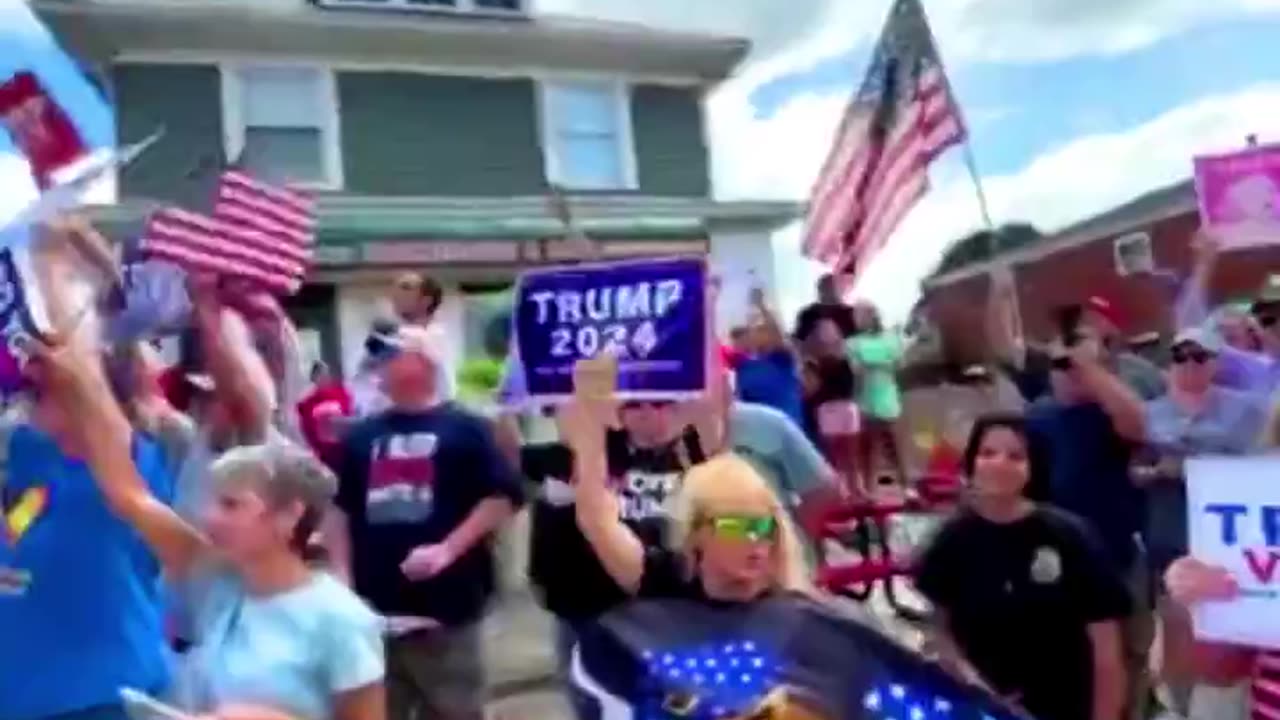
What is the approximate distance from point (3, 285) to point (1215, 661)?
2.86m

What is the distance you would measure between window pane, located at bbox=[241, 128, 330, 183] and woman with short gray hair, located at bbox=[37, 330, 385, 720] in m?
18.7

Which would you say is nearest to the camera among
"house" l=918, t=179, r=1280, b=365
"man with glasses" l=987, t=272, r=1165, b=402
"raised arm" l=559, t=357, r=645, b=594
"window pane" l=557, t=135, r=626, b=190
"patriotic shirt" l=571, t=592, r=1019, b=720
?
"patriotic shirt" l=571, t=592, r=1019, b=720

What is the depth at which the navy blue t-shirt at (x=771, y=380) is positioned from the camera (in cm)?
1004

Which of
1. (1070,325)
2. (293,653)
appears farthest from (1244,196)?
(293,653)

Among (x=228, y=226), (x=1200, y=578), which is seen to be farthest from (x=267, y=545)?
(x=228, y=226)

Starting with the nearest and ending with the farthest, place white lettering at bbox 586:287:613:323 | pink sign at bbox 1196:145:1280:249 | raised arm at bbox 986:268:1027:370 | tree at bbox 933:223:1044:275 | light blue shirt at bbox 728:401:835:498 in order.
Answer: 1. white lettering at bbox 586:287:613:323
2. light blue shirt at bbox 728:401:835:498
3. pink sign at bbox 1196:145:1280:249
4. raised arm at bbox 986:268:1027:370
5. tree at bbox 933:223:1044:275

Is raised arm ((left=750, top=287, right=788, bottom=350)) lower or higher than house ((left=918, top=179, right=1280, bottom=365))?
lower

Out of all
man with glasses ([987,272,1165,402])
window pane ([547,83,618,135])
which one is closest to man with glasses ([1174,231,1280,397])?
man with glasses ([987,272,1165,402])

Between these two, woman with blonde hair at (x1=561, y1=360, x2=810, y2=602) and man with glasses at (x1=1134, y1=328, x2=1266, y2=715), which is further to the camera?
man with glasses at (x1=1134, y1=328, x2=1266, y2=715)

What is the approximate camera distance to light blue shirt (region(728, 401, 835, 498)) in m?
6.16

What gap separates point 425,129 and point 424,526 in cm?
1828

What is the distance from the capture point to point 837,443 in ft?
38.0

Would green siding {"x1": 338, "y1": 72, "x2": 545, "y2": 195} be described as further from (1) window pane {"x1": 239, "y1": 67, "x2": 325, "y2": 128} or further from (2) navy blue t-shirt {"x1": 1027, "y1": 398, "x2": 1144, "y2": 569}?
(2) navy blue t-shirt {"x1": 1027, "y1": 398, "x2": 1144, "y2": 569}

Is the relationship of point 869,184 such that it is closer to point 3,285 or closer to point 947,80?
point 947,80
